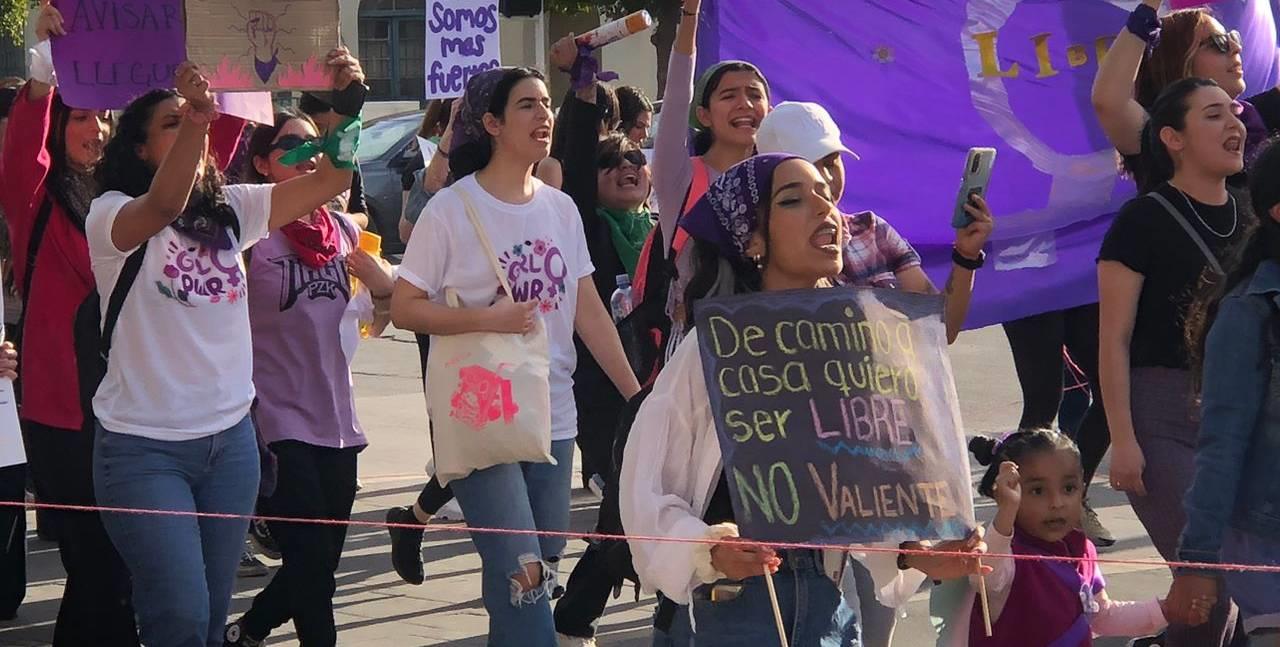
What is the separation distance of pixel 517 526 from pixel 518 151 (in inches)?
41.3

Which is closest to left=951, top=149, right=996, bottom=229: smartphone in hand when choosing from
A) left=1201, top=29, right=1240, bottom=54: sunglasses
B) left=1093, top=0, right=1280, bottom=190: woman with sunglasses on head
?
left=1093, top=0, right=1280, bottom=190: woman with sunglasses on head

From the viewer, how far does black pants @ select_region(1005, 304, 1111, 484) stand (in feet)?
25.3

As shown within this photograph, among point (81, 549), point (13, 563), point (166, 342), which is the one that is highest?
point (166, 342)

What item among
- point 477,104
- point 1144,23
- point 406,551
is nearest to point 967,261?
point 1144,23

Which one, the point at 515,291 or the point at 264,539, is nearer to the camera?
the point at 515,291

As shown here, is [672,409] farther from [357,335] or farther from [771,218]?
[357,335]

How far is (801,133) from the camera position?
18.3ft

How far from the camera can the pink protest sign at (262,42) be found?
5.30m

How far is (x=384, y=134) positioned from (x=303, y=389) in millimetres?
15766

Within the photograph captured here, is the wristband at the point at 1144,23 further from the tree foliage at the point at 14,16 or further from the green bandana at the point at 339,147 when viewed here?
the tree foliage at the point at 14,16

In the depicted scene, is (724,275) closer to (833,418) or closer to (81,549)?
(833,418)

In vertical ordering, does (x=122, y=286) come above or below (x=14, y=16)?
above

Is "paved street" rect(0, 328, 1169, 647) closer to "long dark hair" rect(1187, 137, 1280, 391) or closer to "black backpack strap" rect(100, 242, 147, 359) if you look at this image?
"black backpack strap" rect(100, 242, 147, 359)

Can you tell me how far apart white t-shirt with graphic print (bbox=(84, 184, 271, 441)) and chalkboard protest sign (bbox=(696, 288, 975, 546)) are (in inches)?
72.0
